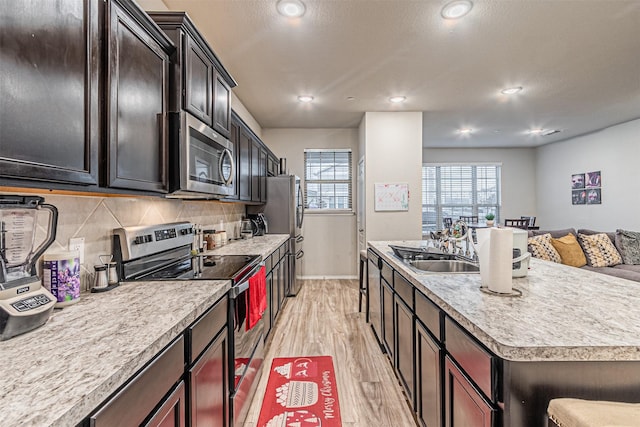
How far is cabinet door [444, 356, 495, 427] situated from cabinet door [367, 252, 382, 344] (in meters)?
1.41

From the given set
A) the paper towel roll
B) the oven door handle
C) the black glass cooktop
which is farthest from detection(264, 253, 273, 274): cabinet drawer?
the paper towel roll

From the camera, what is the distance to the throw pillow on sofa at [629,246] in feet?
13.3

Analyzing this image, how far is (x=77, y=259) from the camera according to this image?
1.17 metres

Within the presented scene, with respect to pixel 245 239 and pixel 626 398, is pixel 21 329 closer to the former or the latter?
pixel 626 398

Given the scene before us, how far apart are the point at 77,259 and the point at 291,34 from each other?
229 cm

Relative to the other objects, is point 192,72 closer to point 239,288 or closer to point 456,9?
point 239,288

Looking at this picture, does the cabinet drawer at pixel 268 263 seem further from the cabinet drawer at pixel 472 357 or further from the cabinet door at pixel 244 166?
the cabinet drawer at pixel 472 357

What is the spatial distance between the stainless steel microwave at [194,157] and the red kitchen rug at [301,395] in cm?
146

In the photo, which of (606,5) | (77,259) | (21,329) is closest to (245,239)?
(77,259)

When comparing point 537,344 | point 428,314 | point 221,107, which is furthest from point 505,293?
point 221,107

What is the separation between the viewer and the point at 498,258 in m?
1.27

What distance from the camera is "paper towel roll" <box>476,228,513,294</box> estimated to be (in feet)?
4.05

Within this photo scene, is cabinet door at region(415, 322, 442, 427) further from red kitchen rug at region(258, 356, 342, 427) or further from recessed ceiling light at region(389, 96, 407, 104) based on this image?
recessed ceiling light at region(389, 96, 407, 104)

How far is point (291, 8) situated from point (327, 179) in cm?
361
